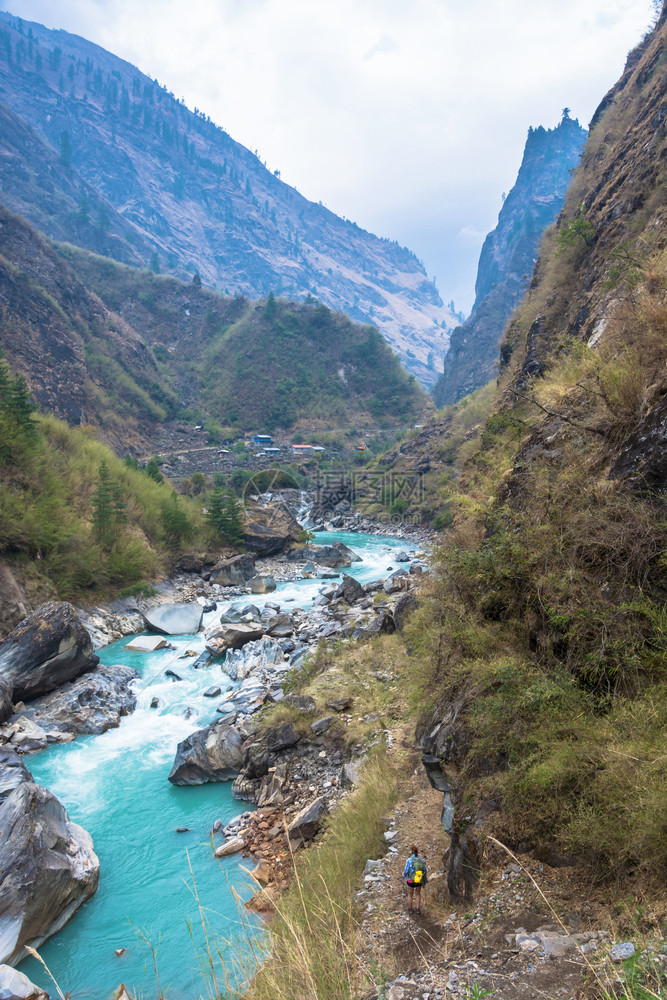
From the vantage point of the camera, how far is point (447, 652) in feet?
18.5

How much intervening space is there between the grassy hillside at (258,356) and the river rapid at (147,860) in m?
61.2

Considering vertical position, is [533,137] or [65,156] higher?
[533,137]

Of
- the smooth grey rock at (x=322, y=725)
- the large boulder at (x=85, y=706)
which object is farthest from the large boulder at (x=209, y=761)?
the large boulder at (x=85, y=706)

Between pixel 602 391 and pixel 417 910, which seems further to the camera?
pixel 602 391

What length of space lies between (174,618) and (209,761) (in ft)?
31.9

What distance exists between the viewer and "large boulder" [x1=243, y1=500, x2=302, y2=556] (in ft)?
95.9

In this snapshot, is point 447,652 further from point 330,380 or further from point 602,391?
point 330,380

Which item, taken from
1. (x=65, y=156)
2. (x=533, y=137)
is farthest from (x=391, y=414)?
(x=533, y=137)

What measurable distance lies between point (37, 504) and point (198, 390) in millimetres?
60931

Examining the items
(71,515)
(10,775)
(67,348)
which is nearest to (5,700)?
(10,775)

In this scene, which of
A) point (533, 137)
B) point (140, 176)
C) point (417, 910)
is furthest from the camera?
point (140, 176)

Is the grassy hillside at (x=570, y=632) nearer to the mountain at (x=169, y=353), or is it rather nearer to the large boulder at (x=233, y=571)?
the large boulder at (x=233, y=571)

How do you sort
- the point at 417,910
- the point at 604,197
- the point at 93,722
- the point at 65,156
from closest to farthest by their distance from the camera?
1. the point at 417,910
2. the point at 93,722
3. the point at 604,197
4. the point at 65,156

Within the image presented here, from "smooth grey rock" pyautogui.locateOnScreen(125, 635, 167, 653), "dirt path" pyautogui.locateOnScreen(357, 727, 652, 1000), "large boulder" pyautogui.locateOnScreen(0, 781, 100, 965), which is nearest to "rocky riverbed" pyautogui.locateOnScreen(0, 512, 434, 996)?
"large boulder" pyautogui.locateOnScreen(0, 781, 100, 965)
